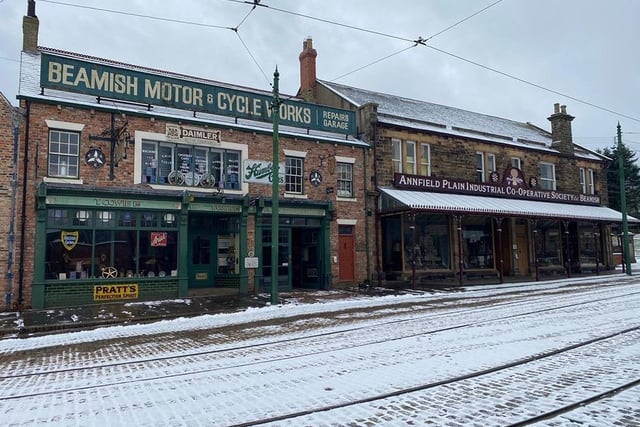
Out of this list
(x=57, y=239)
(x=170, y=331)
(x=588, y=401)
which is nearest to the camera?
(x=588, y=401)

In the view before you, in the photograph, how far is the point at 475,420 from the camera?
4.84 metres

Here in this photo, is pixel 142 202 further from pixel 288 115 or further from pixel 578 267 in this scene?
pixel 578 267

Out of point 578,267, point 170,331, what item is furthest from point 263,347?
point 578,267

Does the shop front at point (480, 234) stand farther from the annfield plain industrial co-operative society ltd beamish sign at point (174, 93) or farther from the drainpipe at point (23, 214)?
the drainpipe at point (23, 214)

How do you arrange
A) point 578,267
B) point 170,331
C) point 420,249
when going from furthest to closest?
point 578,267 → point 420,249 → point 170,331

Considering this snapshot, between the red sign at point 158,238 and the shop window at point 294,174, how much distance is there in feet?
16.6

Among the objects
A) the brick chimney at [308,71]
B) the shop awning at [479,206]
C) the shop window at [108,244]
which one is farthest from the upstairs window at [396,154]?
the shop window at [108,244]

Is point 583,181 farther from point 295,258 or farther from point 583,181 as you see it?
point 295,258

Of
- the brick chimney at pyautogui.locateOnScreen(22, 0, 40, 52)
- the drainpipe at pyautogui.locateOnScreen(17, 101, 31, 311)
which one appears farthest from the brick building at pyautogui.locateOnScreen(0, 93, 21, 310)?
the brick chimney at pyautogui.locateOnScreen(22, 0, 40, 52)

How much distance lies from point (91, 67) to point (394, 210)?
485 inches

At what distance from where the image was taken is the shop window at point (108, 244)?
1484cm

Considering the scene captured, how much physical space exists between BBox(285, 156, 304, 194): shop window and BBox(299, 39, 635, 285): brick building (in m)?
3.66

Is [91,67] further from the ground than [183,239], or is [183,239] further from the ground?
[91,67]

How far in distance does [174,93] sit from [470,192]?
1461 centimetres
